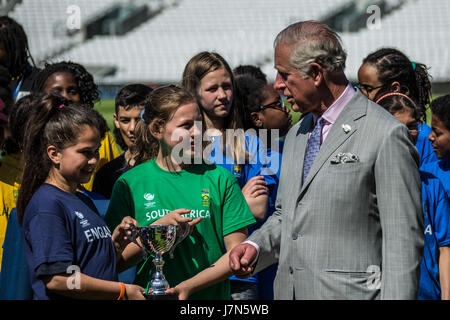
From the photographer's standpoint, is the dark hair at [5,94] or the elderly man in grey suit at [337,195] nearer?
the elderly man in grey suit at [337,195]

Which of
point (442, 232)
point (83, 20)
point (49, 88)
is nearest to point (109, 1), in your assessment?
point (83, 20)

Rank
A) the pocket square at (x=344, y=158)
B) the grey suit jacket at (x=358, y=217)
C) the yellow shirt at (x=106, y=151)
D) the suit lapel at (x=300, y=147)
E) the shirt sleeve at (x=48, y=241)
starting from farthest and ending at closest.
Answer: the yellow shirt at (x=106, y=151)
the suit lapel at (x=300, y=147)
the shirt sleeve at (x=48, y=241)
the pocket square at (x=344, y=158)
the grey suit jacket at (x=358, y=217)

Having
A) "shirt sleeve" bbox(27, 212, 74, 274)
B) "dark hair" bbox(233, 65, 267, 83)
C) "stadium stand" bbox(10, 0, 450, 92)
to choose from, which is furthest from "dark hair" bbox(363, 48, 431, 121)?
"stadium stand" bbox(10, 0, 450, 92)

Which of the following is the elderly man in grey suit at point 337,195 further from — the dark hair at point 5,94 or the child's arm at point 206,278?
the dark hair at point 5,94

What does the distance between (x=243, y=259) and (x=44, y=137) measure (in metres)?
1.10

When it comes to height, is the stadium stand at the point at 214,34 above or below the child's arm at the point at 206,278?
above

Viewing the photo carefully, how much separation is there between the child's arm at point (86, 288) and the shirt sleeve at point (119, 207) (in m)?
0.43

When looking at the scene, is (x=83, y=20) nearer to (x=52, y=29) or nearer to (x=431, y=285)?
(x=52, y=29)

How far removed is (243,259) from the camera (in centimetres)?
281

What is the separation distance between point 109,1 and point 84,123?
2280 cm

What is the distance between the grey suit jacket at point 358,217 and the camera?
2518mm

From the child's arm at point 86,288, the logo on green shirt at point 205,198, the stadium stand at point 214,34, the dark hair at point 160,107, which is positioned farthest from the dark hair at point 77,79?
the stadium stand at point 214,34

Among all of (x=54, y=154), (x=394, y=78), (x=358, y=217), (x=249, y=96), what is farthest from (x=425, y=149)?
(x=54, y=154)
